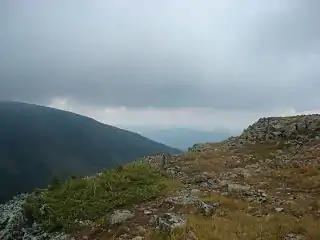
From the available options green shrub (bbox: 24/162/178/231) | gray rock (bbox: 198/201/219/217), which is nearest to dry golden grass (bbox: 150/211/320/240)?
gray rock (bbox: 198/201/219/217)

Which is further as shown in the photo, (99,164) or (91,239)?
(99,164)

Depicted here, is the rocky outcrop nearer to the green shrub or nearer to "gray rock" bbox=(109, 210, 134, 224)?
the green shrub

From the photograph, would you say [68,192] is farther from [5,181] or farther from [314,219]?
[5,181]

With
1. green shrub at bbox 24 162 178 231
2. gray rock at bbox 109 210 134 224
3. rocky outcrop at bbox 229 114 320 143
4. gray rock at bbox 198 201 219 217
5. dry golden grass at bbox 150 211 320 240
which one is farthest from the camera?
rocky outcrop at bbox 229 114 320 143

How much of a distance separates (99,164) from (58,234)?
172290mm

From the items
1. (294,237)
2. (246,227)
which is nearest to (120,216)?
(246,227)

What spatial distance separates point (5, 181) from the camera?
123375mm

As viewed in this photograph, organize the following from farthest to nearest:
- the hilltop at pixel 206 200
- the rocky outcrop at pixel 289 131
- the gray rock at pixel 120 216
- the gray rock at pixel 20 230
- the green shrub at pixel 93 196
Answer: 1. the rocky outcrop at pixel 289 131
2. the green shrub at pixel 93 196
3. the gray rock at pixel 20 230
4. the gray rock at pixel 120 216
5. the hilltop at pixel 206 200

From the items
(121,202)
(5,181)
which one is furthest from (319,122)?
(5,181)

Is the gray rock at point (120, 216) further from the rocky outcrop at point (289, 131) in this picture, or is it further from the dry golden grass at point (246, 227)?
the rocky outcrop at point (289, 131)

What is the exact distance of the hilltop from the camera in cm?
1504

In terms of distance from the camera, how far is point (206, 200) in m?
18.7

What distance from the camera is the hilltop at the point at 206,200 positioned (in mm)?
15039

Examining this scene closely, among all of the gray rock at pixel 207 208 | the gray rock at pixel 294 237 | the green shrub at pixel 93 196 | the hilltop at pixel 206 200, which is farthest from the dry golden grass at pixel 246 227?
the green shrub at pixel 93 196
